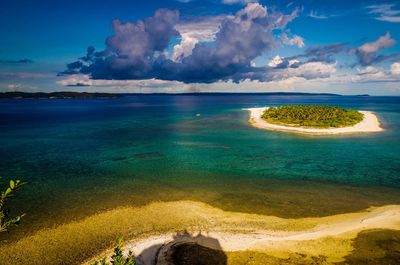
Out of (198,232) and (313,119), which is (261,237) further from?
(313,119)

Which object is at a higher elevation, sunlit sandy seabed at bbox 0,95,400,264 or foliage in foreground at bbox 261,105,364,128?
foliage in foreground at bbox 261,105,364,128

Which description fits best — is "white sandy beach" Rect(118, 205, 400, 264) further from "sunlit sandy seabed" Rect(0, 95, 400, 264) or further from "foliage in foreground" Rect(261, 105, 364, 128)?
"foliage in foreground" Rect(261, 105, 364, 128)

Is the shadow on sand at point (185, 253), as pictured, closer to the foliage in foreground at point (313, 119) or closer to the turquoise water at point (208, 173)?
the turquoise water at point (208, 173)

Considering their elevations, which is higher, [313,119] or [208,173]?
[313,119]

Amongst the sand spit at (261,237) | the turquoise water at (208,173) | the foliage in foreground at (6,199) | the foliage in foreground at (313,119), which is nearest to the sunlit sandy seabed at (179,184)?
the turquoise water at (208,173)

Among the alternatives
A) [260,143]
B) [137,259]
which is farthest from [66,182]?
[260,143]

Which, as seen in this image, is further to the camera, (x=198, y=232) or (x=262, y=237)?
(x=198, y=232)

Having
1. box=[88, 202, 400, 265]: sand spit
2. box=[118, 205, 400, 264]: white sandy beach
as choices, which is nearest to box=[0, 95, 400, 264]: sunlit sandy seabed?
box=[88, 202, 400, 265]: sand spit

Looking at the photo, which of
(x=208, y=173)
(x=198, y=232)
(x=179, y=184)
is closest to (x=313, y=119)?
(x=208, y=173)

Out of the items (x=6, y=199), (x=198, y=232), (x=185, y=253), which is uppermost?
(x=6, y=199)
